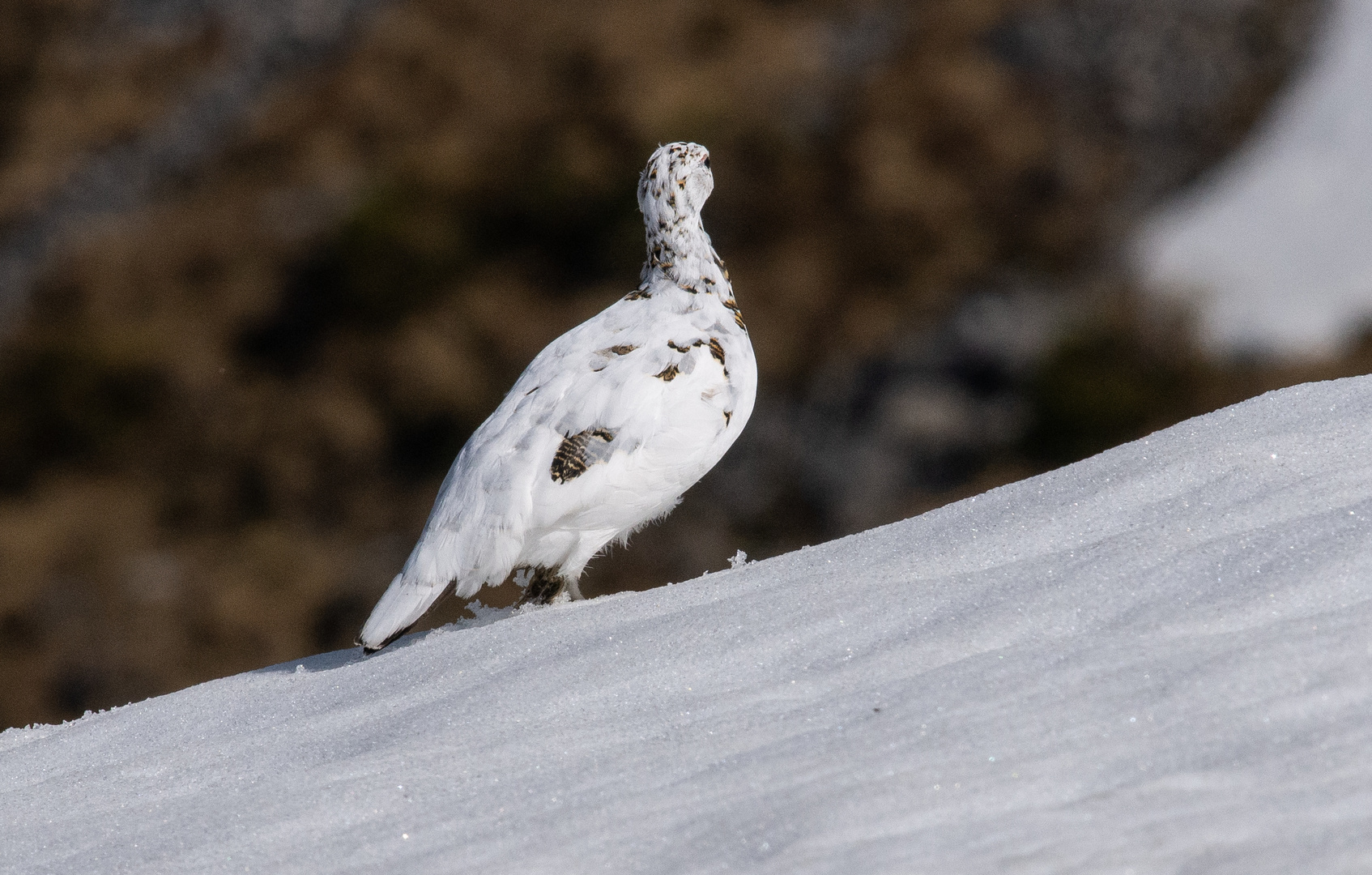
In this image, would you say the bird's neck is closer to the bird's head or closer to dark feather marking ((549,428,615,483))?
the bird's head

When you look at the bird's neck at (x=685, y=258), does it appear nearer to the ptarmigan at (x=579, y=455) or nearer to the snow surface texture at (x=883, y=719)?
the ptarmigan at (x=579, y=455)

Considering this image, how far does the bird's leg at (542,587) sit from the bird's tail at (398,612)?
0.96ft

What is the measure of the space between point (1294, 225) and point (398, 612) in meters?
9.86

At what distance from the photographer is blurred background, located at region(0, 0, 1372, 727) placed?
10.9 metres

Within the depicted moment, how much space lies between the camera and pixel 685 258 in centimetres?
351

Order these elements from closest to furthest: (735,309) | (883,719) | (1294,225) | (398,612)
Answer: (883,719) < (398,612) < (735,309) < (1294,225)

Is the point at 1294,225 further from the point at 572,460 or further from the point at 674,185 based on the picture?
the point at 572,460

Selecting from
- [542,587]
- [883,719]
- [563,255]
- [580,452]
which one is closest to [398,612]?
[542,587]

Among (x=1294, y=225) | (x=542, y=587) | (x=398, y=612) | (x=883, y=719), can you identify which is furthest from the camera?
(x=1294, y=225)

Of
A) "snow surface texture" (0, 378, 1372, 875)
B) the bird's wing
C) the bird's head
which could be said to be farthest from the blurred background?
"snow surface texture" (0, 378, 1372, 875)

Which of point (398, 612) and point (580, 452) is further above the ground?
point (580, 452)

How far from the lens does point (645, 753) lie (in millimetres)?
1989

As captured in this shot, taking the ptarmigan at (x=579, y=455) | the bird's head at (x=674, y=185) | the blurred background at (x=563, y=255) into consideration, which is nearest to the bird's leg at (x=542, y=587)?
the ptarmigan at (x=579, y=455)

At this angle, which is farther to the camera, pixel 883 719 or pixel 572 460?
pixel 572 460
